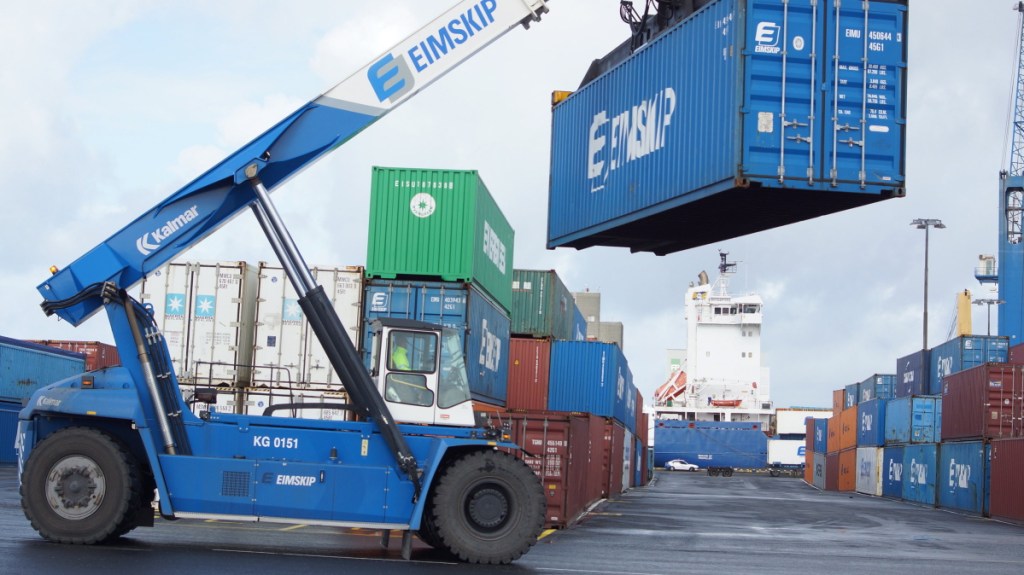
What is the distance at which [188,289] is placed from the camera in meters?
21.3

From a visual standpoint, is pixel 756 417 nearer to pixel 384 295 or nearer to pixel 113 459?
pixel 384 295

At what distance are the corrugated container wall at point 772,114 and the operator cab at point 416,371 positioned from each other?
483cm

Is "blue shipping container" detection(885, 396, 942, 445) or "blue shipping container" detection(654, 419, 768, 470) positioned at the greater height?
"blue shipping container" detection(885, 396, 942, 445)

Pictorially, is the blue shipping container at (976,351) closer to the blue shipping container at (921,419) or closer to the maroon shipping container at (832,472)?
the blue shipping container at (921,419)

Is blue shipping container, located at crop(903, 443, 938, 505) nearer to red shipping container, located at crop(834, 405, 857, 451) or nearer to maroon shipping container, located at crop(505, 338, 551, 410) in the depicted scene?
red shipping container, located at crop(834, 405, 857, 451)

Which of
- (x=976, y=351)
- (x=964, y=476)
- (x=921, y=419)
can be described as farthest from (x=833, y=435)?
(x=964, y=476)

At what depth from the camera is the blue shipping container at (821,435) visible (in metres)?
65.5

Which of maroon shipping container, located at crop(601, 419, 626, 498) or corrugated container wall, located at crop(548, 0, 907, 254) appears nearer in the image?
corrugated container wall, located at crop(548, 0, 907, 254)

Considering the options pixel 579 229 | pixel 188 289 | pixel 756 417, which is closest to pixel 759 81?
pixel 579 229

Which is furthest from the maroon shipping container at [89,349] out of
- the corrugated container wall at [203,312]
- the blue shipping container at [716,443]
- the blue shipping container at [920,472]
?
the blue shipping container at [716,443]

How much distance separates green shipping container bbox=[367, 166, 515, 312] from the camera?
21141 mm

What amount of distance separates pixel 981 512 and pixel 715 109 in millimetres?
23099

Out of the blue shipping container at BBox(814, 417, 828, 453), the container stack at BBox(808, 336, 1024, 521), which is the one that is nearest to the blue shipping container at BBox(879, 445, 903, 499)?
the container stack at BBox(808, 336, 1024, 521)

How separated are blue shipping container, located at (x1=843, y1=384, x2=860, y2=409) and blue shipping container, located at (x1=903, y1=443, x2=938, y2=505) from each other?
64.1ft
